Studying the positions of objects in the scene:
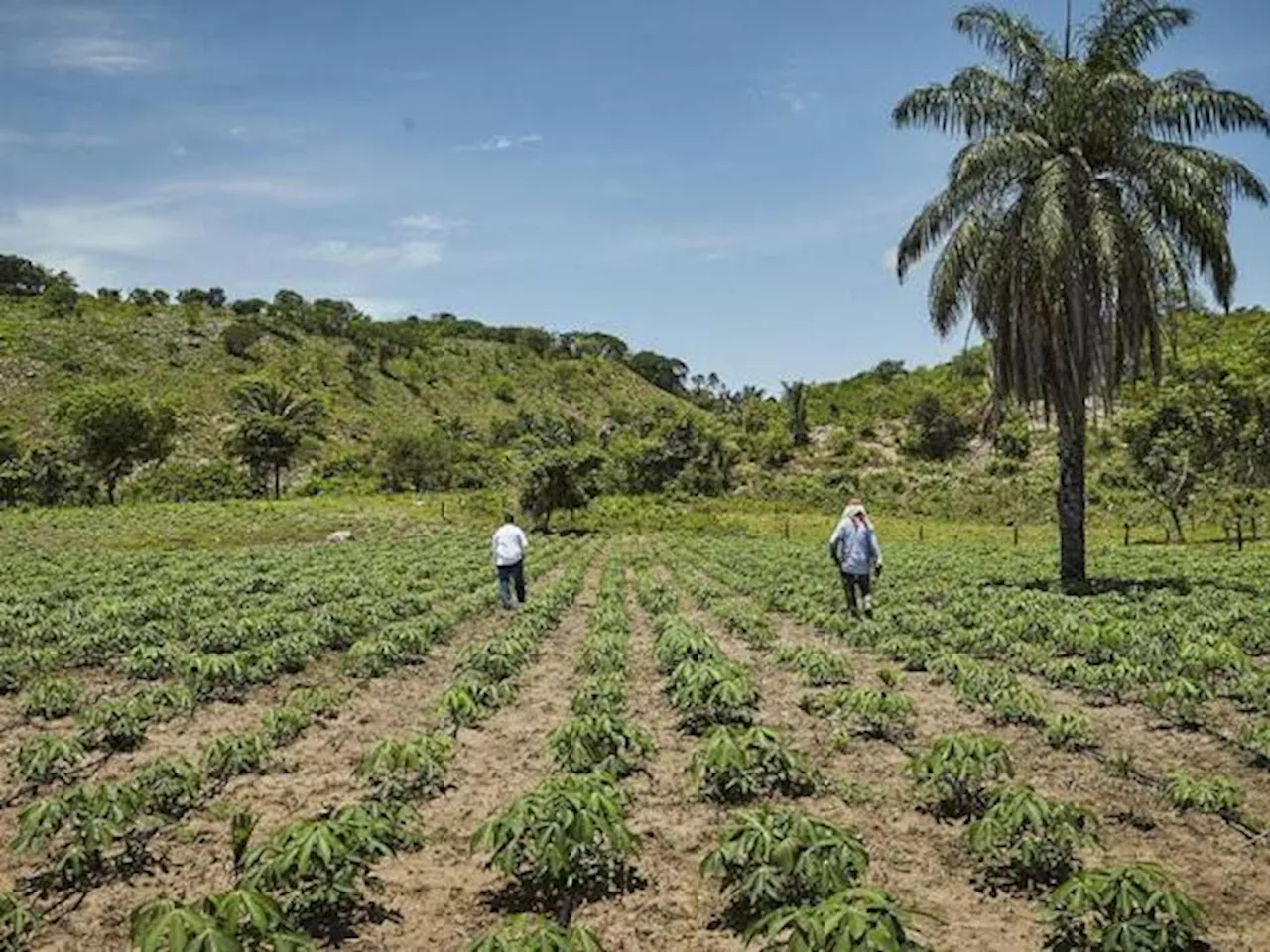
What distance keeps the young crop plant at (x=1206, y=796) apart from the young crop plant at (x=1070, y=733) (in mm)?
1358

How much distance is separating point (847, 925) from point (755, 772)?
3699mm

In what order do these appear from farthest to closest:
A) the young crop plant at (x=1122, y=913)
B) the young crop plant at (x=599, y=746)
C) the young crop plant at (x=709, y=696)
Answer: the young crop plant at (x=709, y=696) → the young crop plant at (x=599, y=746) → the young crop plant at (x=1122, y=913)

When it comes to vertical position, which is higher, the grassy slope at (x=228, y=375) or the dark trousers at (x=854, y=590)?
the grassy slope at (x=228, y=375)

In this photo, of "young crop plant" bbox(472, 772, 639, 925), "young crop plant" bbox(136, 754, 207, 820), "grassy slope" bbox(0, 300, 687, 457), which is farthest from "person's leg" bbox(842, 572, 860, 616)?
"grassy slope" bbox(0, 300, 687, 457)

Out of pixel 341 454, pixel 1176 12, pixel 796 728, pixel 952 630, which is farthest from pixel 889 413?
pixel 796 728

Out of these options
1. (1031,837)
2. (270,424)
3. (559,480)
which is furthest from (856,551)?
(270,424)

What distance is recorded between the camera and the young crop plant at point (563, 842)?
17.9 ft

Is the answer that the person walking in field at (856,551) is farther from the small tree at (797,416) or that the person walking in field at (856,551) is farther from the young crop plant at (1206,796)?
the small tree at (797,416)

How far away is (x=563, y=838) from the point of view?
5.44 m

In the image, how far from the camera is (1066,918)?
4.93m

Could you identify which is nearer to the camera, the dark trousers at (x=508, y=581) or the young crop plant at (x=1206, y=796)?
the young crop plant at (x=1206, y=796)

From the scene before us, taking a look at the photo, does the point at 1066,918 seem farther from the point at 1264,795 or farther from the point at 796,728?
the point at 796,728

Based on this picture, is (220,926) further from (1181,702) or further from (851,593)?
(851,593)

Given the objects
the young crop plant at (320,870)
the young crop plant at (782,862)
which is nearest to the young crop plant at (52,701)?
the young crop plant at (320,870)
